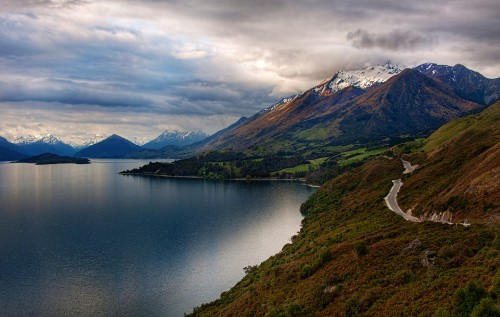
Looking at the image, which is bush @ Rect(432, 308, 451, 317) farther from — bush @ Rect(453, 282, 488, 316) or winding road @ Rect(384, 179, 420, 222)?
winding road @ Rect(384, 179, 420, 222)

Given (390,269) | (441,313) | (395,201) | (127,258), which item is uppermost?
(395,201)

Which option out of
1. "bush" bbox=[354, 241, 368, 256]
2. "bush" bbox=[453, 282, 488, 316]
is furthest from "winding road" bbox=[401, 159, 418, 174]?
"bush" bbox=[453, 282, 488, 316]

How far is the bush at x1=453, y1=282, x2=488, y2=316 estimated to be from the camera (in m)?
35.3

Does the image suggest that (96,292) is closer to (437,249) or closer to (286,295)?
(286,295)

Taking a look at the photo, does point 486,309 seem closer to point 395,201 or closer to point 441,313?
point 441,313

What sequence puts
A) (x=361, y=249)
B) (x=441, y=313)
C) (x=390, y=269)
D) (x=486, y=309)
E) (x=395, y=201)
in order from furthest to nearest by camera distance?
(x=395, y=201), (x=361, y=249), (x=390, y=269), (x=441, y=313), (x=486, y=309)

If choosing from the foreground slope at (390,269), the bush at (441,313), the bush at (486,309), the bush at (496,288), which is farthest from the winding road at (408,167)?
the bush at (486,309)

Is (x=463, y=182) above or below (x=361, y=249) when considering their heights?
above

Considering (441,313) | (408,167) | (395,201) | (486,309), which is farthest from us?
(408,167)

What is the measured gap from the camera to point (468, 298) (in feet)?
118

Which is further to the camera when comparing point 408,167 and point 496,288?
point 408,167

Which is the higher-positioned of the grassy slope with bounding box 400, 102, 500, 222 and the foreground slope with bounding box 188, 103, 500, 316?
the grassy slope with bounding box 400, 102, 500, 222

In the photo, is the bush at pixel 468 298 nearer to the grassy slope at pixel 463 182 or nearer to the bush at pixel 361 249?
the bush at pixel 361 249

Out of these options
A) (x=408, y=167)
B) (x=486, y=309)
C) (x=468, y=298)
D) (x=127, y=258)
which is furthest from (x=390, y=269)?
(x=408, y=167)
